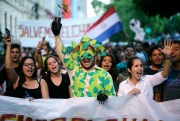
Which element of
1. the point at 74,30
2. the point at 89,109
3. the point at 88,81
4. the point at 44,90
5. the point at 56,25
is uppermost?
the point at 74,30

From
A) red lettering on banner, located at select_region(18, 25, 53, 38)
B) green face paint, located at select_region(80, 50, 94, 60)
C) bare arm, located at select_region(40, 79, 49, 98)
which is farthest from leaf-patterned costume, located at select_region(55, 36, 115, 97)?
red lettering on banner, located at select_region(18, 25, 53, 38)

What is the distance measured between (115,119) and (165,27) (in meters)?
55.1

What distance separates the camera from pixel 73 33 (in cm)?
1302

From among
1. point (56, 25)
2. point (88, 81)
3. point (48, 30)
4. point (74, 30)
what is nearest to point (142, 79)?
point (88, 81)

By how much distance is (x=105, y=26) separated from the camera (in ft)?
42.5

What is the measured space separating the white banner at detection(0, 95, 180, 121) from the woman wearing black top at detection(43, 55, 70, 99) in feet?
2.46

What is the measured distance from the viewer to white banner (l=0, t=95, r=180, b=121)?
5.12m

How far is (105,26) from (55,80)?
23.0 ft

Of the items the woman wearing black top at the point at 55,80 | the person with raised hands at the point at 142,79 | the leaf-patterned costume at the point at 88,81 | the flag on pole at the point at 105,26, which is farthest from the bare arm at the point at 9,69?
the flag on pole at the point at 105,26

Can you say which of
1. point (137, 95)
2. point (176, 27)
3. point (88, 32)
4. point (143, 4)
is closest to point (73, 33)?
point (88, 32)

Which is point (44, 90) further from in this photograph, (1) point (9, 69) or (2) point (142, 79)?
(2) point (142, 79)

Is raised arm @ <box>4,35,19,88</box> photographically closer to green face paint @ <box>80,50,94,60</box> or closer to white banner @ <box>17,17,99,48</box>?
green face paint @ <box>80,50,94,60</box>

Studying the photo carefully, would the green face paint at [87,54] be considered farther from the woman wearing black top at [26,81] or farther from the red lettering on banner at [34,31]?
the red lettering on banner at [34,31]

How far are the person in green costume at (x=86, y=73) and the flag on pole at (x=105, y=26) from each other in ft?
24.9
